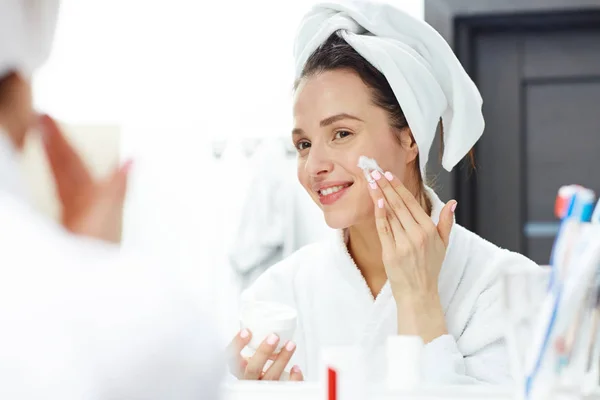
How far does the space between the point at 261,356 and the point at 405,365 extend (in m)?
0.15

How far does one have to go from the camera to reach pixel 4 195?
0.73 feet

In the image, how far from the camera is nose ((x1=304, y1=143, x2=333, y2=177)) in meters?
0.72

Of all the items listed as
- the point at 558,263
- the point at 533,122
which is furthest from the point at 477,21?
the point at 558,263

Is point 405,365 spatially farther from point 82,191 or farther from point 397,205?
point 82,191

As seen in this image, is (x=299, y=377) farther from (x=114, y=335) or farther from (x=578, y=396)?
(x=114, y=335)

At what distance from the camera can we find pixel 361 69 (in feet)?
2.37

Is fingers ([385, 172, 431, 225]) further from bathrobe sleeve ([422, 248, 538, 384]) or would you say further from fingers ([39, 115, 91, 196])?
fingers ([39, 115, 91, 196])

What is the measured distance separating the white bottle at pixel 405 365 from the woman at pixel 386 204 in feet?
0.05

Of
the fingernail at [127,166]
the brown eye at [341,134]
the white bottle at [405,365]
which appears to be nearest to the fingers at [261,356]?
the white bottle at [405,365]

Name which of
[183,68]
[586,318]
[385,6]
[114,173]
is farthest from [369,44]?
[114,173]

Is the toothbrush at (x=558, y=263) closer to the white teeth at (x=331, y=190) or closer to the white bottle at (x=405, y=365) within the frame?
the white bottle at (x=405, y=365)

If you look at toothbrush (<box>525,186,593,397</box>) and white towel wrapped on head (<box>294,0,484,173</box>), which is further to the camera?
white towel wrapped on head (<box>294,0,484,173</box>)

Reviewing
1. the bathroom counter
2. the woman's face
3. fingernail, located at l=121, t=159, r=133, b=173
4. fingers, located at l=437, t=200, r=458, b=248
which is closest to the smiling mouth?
the woman's face

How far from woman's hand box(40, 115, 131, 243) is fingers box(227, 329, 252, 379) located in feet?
1.32
